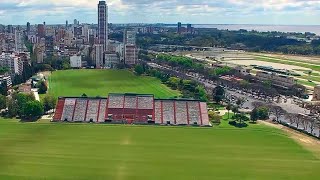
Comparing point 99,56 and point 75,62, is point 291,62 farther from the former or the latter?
point 75,62

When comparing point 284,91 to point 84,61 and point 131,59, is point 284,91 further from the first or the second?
point 84,61

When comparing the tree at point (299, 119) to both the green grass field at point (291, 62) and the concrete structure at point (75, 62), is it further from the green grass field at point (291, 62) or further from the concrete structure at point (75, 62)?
the concrete structure at point (75, 62)

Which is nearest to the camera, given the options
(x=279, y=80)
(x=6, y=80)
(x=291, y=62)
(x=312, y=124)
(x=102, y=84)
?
(x=312, y=124)

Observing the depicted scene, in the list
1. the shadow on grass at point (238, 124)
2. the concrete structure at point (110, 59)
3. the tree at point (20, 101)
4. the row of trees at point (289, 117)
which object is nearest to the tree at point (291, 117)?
the row of trees at point (289, 117)

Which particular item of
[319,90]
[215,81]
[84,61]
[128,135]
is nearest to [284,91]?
[319,90]

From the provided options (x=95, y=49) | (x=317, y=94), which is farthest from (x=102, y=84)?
(x=317, y=94)

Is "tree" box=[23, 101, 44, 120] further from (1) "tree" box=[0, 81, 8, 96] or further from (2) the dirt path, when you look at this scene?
(2) the dirt path

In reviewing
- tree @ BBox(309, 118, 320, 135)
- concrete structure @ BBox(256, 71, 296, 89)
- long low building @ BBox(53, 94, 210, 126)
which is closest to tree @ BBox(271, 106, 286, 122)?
tree @ BBox(309, 118, 320, 135)

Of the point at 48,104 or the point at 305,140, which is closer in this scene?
the point at 305,140
